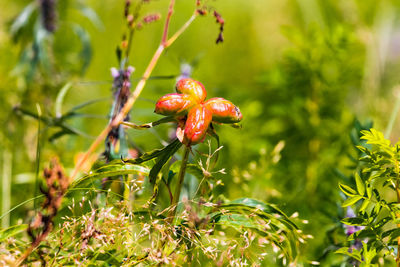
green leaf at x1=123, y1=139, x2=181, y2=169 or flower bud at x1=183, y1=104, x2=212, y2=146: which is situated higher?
flower bud at x1=183, y1=104, x2=212, y2=146

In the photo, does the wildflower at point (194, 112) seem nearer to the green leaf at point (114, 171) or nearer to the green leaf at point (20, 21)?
the green leaf at point (114, 171)

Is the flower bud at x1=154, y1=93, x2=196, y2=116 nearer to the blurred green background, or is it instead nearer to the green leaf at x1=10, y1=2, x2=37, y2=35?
the blurred green background

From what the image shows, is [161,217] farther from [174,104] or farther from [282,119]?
[282,119]

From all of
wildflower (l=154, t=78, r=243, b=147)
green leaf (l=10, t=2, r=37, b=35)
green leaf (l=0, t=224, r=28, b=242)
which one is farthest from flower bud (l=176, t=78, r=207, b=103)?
green leaf (l=10, t=2, r=37, b=35)

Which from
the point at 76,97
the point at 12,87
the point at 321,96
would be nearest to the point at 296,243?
the point at 321,96

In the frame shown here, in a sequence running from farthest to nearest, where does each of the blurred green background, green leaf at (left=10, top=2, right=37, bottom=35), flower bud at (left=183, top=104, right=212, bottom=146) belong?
green leaf at (left=10, top=2, right=37, bottom=35), the blurred green background, flower bud at (left=183, top=104, right=212, bottom=146)

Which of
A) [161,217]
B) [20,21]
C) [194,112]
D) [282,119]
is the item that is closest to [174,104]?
[194,112]

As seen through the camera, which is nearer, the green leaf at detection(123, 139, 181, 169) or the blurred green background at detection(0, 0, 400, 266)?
the green leaf at detection(123, 139, 181, 169)
